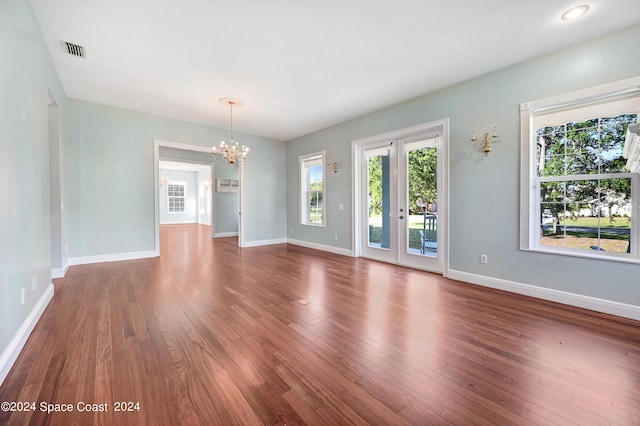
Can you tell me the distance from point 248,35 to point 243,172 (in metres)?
4.33

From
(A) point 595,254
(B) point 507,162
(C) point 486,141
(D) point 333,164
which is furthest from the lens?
(D) point 333,164

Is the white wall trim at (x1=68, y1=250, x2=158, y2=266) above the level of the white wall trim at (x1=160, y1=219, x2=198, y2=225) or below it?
below

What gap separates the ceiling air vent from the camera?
304cm

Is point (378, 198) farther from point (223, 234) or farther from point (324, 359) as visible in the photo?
point (223, 234)

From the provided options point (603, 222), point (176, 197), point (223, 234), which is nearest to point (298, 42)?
point (603, 222)

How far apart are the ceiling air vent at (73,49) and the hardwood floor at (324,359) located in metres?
3.01

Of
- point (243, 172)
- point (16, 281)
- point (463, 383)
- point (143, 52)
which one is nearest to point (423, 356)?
point (463, 383)

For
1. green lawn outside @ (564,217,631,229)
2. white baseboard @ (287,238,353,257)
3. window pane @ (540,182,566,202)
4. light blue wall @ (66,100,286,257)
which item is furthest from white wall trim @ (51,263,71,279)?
green lawn outside @ (564,217,631,229)

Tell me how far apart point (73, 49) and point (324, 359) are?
4470 millimetres

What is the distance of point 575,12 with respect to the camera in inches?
97.0

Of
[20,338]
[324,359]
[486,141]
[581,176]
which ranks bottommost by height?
[324,359]

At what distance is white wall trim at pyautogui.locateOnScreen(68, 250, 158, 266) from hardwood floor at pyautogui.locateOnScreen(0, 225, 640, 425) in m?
1.60

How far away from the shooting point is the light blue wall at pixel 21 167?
73.7 inches

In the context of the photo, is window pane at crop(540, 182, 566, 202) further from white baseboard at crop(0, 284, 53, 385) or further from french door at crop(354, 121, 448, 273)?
white baseboard at crop(0, 284, 53, 385)
